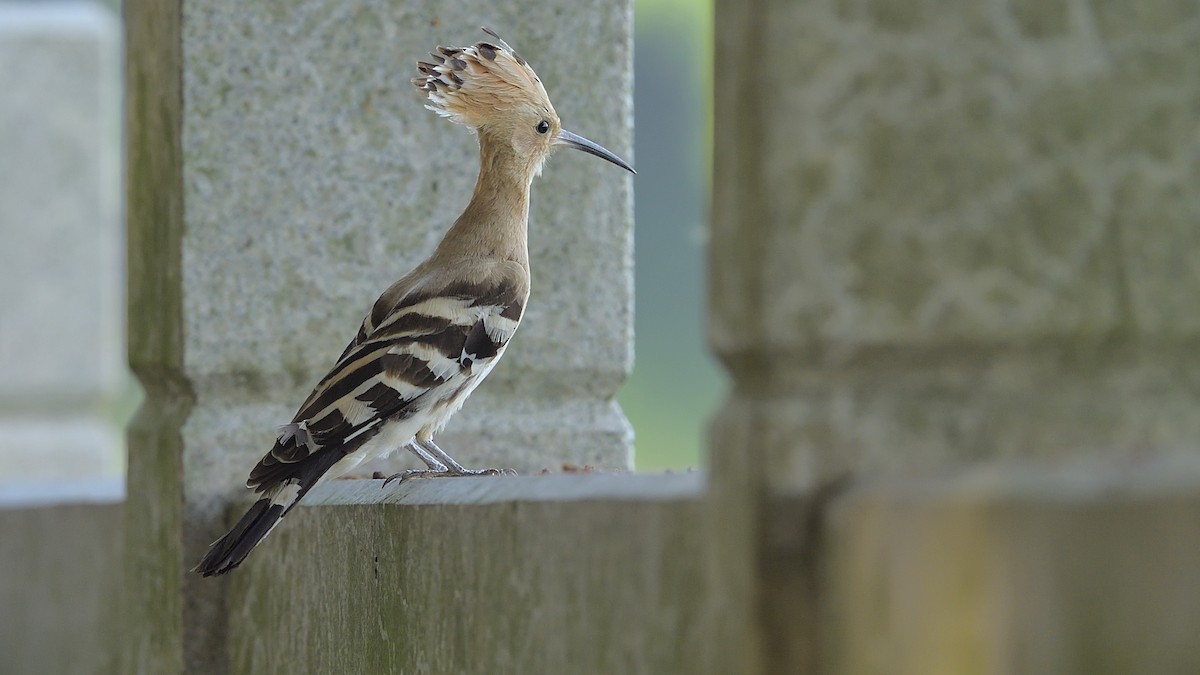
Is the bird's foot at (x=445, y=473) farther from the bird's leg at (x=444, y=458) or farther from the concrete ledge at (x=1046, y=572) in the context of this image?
the concrete ledge at (x=1046, y=572)

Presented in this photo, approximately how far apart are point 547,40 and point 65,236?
5680 millimetres

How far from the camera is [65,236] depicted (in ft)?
33.4

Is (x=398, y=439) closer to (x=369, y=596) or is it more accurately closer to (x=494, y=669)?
(x=369, y=596)

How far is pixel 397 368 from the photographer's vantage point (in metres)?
4.81

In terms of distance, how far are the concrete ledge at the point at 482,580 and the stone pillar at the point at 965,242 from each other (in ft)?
1.60

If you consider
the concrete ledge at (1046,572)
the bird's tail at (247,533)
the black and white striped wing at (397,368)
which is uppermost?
the black and white striped wing at (397,368)

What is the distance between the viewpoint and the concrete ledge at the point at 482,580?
9.27ft

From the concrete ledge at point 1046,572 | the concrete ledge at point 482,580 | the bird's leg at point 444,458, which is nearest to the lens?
the concrete ledge at point 1046,572

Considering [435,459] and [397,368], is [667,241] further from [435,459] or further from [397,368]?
[397,368]

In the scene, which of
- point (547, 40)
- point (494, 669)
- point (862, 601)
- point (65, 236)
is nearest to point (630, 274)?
point (547, 40)

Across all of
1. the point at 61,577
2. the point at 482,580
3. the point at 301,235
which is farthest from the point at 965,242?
the point at 61,577

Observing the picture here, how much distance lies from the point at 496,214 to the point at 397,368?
22.5 inches

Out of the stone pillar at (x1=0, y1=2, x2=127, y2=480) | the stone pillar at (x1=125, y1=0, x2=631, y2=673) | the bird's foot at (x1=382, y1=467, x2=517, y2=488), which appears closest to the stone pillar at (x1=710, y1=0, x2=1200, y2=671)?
Result: the bird's foot at (x1=382, y1=467, x2=517, y2=488)

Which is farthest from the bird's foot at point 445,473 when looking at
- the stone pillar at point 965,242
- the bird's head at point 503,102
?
the stone pillar at point 965,242
